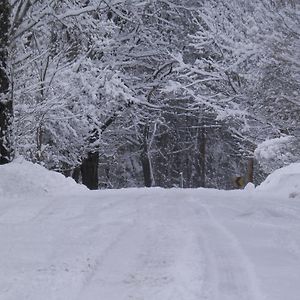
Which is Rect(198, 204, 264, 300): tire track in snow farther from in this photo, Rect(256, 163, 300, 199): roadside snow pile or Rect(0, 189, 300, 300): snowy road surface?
Rect(256, 163, 300, 199): roadside snow pile

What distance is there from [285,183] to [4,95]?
18.6 feet

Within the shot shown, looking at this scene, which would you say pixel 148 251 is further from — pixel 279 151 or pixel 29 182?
pixel 279 151

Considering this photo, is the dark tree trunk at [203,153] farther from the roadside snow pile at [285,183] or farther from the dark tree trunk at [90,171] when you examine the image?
the roadside snow pile at [285,183]

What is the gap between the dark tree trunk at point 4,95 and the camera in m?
12.3

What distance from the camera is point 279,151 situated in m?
16.7

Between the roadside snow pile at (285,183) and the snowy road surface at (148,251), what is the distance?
2633 mm

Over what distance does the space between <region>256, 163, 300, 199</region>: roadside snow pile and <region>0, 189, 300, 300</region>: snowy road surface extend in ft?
8.64

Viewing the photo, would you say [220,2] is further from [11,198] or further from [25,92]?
[11,198]

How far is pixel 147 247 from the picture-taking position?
5.89 metres

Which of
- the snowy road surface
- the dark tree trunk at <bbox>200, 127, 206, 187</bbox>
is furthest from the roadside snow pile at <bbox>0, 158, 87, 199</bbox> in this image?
the dark tree trunk at <bbox>200, 127, 206, 187</bbox>

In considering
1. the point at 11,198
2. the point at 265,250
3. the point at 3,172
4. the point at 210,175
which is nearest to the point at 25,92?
the point at 3,172

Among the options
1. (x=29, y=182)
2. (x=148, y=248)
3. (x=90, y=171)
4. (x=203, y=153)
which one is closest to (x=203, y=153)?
(x=203, y=153)

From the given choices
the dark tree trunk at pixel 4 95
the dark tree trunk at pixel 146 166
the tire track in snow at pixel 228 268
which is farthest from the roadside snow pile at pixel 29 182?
the dark tree trunk at pixel 146 166

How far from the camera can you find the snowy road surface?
15.1 feet
